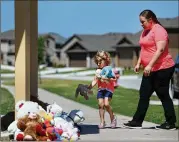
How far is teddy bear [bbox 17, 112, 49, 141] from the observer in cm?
573

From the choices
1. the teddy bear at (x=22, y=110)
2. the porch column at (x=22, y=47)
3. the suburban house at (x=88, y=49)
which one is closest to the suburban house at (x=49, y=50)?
the suburban house at (x=88, y=49)

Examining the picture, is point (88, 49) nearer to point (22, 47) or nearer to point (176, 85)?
point (176, 85)

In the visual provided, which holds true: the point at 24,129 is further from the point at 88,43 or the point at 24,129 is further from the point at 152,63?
the point at 88,43

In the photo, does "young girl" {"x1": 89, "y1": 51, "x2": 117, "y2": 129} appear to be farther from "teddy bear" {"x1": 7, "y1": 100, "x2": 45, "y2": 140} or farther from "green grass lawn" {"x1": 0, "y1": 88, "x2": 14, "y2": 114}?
"green grass lawn" {"x1": 0, "y1": 88, "x2": 14, "y2": 114}

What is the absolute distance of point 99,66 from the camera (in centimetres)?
762

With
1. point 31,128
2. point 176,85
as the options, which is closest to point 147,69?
point 31,128

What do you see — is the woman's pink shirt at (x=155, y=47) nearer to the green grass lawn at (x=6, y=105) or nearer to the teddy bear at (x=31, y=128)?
the teddy bear at (x=31, y=128)

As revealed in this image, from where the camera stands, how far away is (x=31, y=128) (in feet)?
19.0

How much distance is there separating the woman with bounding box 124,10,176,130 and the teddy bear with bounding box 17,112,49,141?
185 cm

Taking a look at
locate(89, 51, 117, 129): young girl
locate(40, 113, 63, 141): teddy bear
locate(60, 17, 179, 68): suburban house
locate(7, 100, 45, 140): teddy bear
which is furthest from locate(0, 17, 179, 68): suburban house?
locate(7, 100, 45, 140): teddy bear

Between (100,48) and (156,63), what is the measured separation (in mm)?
70783

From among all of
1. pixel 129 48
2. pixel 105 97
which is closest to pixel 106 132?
pixel 105 97

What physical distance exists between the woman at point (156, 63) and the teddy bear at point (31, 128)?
6.07 feet

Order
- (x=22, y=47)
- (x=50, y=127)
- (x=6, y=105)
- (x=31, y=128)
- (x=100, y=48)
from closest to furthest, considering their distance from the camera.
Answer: (x=31, y=128) < (x=50, y=127) < (x=22, y=47) < (x=6, y=105) < (x=100, y=48)
